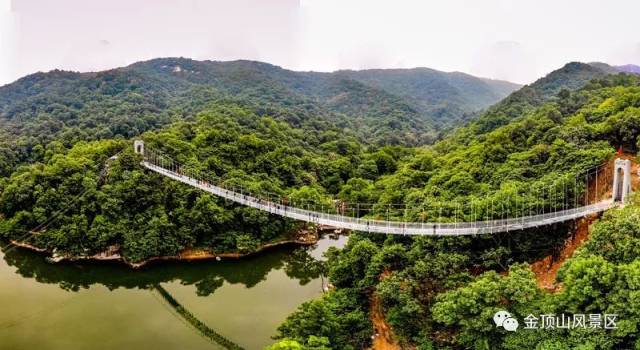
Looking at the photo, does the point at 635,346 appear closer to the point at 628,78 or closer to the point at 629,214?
the point at 629,214

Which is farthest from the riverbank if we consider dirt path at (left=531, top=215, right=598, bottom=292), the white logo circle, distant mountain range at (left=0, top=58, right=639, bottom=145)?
the white logo circle

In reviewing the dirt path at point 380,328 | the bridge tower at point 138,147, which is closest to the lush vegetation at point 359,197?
the dirt path at point 380,328

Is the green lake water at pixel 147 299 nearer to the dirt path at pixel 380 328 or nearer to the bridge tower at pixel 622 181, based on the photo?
the dirt path at pixel 380 328

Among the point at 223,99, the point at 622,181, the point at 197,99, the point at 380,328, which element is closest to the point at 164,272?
the point at 380,328

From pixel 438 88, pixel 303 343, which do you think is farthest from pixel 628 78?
pixel 438 88

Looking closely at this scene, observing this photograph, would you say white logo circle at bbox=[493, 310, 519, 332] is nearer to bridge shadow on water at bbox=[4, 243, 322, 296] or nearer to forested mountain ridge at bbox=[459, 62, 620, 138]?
bridge shadow on water at bbox=[4, 243, 322, 296]

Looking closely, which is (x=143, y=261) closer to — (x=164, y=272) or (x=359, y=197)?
(x=164, y=272)
